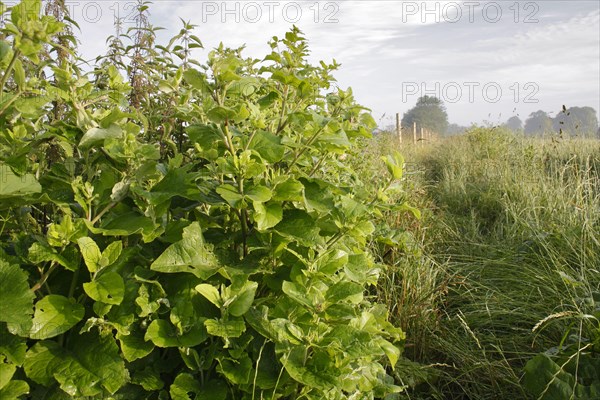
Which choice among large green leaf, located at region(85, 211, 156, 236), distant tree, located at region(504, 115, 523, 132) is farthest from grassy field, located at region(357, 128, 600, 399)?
distant tree, located at region(504, 115, 523, 132)

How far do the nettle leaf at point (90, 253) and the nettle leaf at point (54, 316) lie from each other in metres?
0.10

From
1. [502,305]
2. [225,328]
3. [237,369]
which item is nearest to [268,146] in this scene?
[225,328]


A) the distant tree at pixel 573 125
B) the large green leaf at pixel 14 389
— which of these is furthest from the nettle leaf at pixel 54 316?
the distant tree at pixel 573 125

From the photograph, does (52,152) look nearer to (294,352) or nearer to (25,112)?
(25,112)

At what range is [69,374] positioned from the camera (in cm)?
115

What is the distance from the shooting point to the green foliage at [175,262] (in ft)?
3.81

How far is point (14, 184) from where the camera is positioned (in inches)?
44.6

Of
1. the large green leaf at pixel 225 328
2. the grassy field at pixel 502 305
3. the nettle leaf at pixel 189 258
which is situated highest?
the nettle leaf at pixel 189 258

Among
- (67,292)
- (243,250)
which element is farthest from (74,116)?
(243,250)

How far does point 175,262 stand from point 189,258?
35 mm

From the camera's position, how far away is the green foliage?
3.81 feet

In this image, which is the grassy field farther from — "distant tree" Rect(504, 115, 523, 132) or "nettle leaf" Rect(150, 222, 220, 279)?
"distant tree" Rect(504, 115, 523, 132)

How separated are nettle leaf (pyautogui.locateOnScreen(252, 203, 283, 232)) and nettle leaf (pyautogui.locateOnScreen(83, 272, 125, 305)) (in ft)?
1.17

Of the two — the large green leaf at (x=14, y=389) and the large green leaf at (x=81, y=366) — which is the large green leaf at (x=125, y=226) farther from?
the large green leaf at (x=14, y=389)
